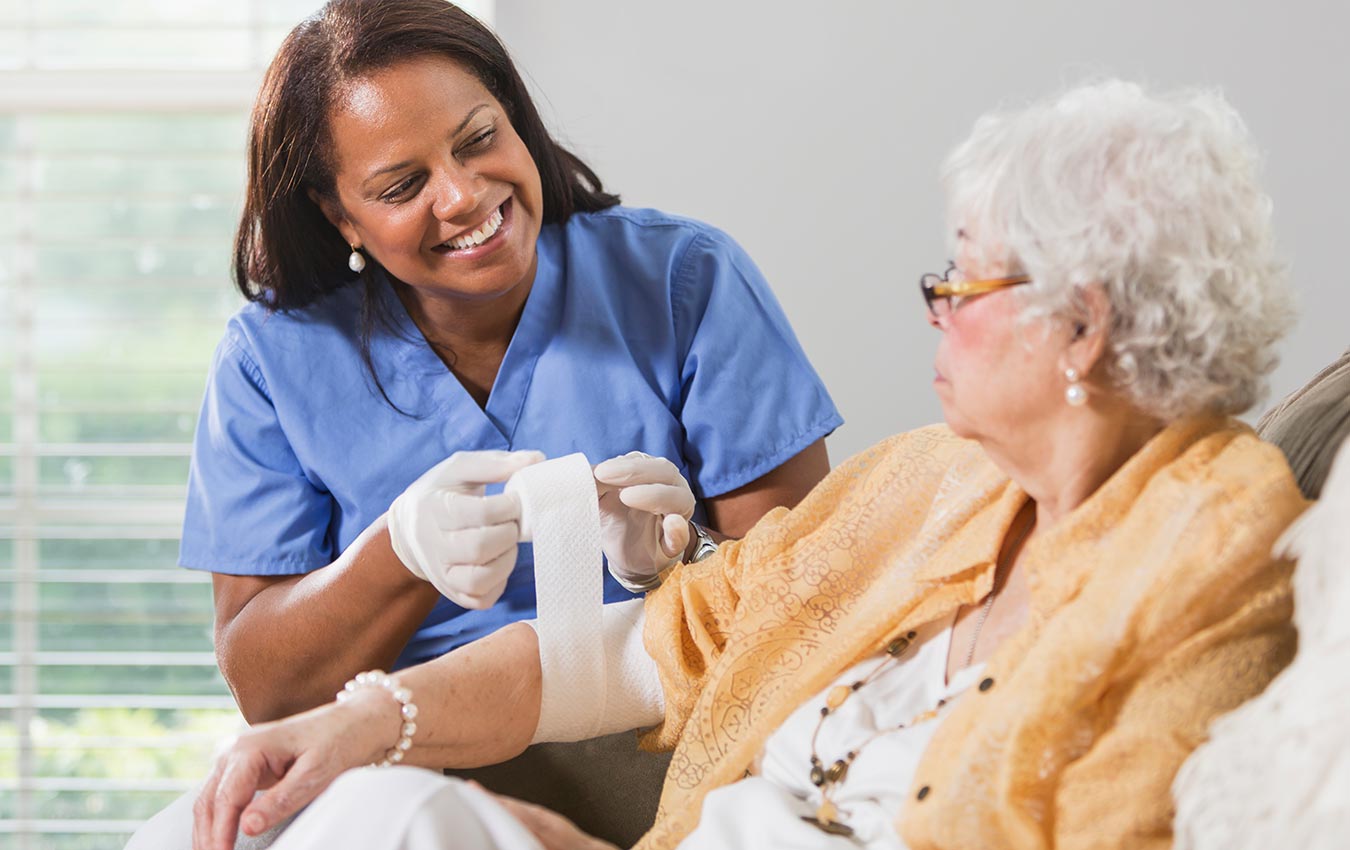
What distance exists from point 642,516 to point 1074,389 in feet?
2.02

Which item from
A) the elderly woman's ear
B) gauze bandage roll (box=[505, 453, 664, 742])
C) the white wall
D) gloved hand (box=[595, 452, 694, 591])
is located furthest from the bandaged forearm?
the white wall

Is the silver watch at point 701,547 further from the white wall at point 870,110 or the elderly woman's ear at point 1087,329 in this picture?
the white wall at point 870,110

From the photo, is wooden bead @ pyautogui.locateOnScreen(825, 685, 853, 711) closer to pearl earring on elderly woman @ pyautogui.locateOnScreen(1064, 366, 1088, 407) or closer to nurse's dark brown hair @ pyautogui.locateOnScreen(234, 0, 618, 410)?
pearl earring on elderly woman @ pyautogui.locateOnScreen(1064, 366, 1088, 407)

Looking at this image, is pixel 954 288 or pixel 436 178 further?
pixel 436 178

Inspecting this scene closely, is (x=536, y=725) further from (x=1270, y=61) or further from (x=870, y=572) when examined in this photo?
(x=1270, y=61)

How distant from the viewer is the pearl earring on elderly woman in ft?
3.37

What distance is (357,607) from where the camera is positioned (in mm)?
1547

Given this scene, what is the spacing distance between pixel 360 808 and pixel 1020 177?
0.72m

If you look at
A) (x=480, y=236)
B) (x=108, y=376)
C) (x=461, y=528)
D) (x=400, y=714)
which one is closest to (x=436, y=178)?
(x=480, y=236)

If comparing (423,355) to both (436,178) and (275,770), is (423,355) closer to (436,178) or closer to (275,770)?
(436,178)

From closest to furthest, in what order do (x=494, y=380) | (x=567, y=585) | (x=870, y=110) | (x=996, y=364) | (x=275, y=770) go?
(x=996, y=364) < (x=275, y=770) < (x=567, y=585) < (x=494, y=380) < (x=870, y=110)

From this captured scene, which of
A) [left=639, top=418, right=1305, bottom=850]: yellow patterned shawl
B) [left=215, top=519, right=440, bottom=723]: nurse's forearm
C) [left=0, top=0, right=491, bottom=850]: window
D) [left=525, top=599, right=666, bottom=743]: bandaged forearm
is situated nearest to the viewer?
[left=639, top=418, right=1305, bottom=850]: yellow patterned shawl

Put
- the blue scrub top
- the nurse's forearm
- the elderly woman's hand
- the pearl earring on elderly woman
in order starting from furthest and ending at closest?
the blue scrub top, the nurse's forearm, the elderly woman's hand, the pearl earring on elderly woman

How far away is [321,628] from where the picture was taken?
157 cm
